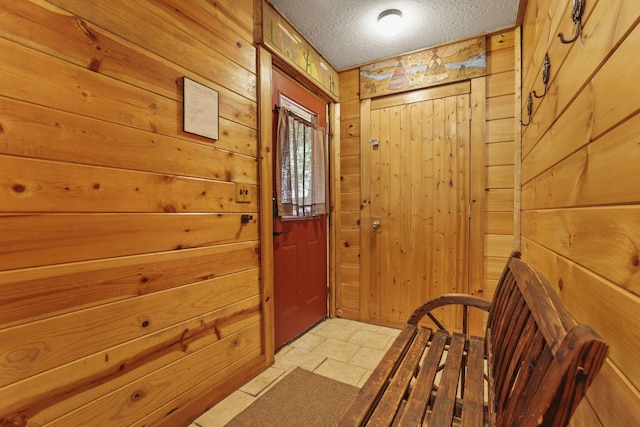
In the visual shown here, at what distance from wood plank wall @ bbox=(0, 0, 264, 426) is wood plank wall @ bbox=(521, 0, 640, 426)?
5.16ft

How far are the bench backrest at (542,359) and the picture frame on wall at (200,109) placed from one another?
5.19 ft

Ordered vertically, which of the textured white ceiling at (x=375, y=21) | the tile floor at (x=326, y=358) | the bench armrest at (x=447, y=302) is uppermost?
the textured white ceiling at (x=375, y=21)

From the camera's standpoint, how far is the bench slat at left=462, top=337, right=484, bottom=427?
0.92 m

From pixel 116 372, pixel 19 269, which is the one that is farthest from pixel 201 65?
pixel 116 372

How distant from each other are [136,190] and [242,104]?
0.88 m

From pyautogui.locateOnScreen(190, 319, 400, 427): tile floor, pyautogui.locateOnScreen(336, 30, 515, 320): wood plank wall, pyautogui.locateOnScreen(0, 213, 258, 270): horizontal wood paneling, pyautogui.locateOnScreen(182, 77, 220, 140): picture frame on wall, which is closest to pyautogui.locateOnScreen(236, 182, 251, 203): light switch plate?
pyautogui.locateOnScreen(0, 213, 258, 270): horizontal wood paneling

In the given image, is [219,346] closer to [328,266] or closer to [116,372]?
[116,372]

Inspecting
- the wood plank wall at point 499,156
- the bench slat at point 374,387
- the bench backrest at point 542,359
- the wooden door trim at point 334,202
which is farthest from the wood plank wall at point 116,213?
the wood plank wall at point 499,156

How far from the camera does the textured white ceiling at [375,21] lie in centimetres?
208

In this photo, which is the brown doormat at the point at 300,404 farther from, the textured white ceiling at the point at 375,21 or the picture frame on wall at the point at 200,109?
the textured white ceiling at the point at 375,21

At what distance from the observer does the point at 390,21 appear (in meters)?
2.18

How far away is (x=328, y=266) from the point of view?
10.0ft

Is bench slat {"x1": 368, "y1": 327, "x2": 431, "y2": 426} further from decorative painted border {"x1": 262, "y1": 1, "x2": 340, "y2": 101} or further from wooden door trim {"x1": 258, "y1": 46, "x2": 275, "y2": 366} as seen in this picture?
decorative painted border {"x1": 262, "y1": 1, "x2": 340, "y2": 101}

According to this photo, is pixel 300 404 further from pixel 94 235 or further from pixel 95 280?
pixel 94 235
